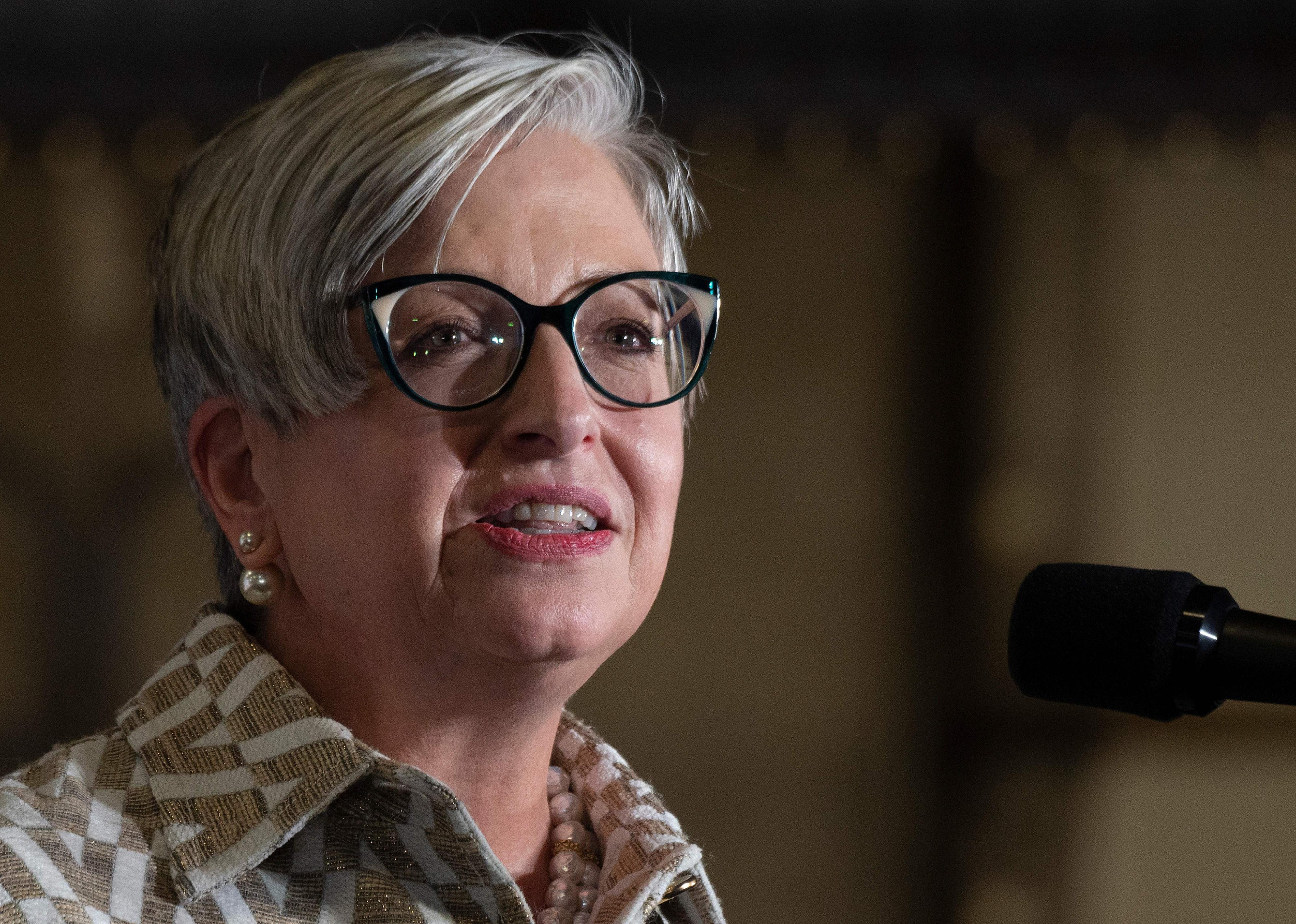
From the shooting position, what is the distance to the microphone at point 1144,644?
29.4 inches

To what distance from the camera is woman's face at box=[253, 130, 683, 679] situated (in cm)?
109

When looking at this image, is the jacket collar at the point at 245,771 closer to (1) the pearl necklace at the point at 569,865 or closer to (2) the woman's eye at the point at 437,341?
(1) the pearl necklace at the point at 569,865

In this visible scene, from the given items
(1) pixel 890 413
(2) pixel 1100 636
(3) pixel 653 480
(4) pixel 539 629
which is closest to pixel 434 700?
(4) pixel 539 629

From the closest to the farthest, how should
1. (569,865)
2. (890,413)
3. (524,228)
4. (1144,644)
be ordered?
1. (1144,644)
2. (524,228)
3. (569,865)
4. (890,413)

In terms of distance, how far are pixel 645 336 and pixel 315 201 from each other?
306 millimetres

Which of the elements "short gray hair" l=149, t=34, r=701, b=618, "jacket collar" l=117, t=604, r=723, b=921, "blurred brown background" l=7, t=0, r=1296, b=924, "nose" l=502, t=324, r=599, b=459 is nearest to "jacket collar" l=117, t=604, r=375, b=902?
"jacket collar" l=117, t=604, r=723, b=921

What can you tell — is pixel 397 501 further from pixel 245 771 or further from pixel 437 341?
pixel 245 771

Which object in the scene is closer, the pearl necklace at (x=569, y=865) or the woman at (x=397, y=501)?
the woman at (x=397, y=501)

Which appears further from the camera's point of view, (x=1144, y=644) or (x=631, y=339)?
(x=631, y=339)

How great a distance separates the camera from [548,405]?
1093mm

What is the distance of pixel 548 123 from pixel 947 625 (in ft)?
8.42

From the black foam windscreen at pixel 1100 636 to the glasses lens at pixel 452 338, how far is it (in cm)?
46

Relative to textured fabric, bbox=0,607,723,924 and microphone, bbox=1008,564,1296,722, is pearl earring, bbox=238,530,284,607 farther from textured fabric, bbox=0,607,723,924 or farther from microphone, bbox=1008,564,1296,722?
microphone, bbox=1008,564,1296,722

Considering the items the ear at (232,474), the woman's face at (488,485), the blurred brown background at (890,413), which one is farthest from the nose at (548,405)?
the blurred brown background at (890,413)
